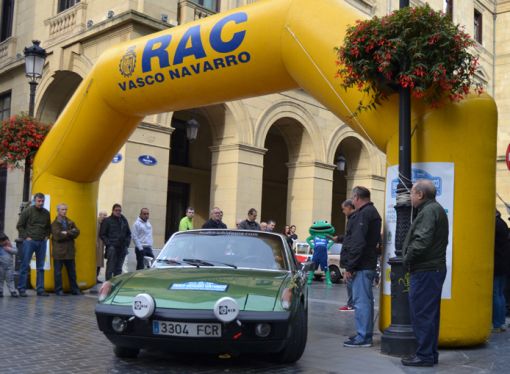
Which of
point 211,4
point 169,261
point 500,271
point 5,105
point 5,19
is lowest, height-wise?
point 500,271

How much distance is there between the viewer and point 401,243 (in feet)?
22.8

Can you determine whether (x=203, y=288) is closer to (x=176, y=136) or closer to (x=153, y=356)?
(x=153, y=356)

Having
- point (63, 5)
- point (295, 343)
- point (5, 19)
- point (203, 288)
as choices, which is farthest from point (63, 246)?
point (5, 19)

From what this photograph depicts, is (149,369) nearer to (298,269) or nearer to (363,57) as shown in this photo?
(298,269)

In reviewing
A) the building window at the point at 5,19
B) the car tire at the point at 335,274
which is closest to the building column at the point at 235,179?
the car tire at the point at 335,274

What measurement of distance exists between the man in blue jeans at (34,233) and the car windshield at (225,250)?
5.29 m

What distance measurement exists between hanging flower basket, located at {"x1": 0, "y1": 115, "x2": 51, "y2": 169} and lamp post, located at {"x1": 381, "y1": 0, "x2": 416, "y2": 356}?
8.52 metres

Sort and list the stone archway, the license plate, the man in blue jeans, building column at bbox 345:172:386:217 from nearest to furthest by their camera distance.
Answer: the license plate, the man in blue jeans, the stone archway, building column at bbox 345:172:386:217

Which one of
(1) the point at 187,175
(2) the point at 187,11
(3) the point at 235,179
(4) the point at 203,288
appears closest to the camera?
(4) the point at 203,288

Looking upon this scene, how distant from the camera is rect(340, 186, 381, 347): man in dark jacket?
745 cm

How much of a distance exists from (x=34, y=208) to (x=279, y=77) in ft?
18.2

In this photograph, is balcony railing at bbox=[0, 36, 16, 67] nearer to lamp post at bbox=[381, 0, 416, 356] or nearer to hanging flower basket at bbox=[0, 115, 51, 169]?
hanging flower basket at bbox=[0, 115, 51, 169]

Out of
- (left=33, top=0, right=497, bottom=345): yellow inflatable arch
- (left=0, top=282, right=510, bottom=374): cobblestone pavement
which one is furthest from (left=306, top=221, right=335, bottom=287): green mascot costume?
(left=0, top=282, right=510, bottom=374): cobblestone pavement

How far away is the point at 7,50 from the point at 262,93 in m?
16.9
